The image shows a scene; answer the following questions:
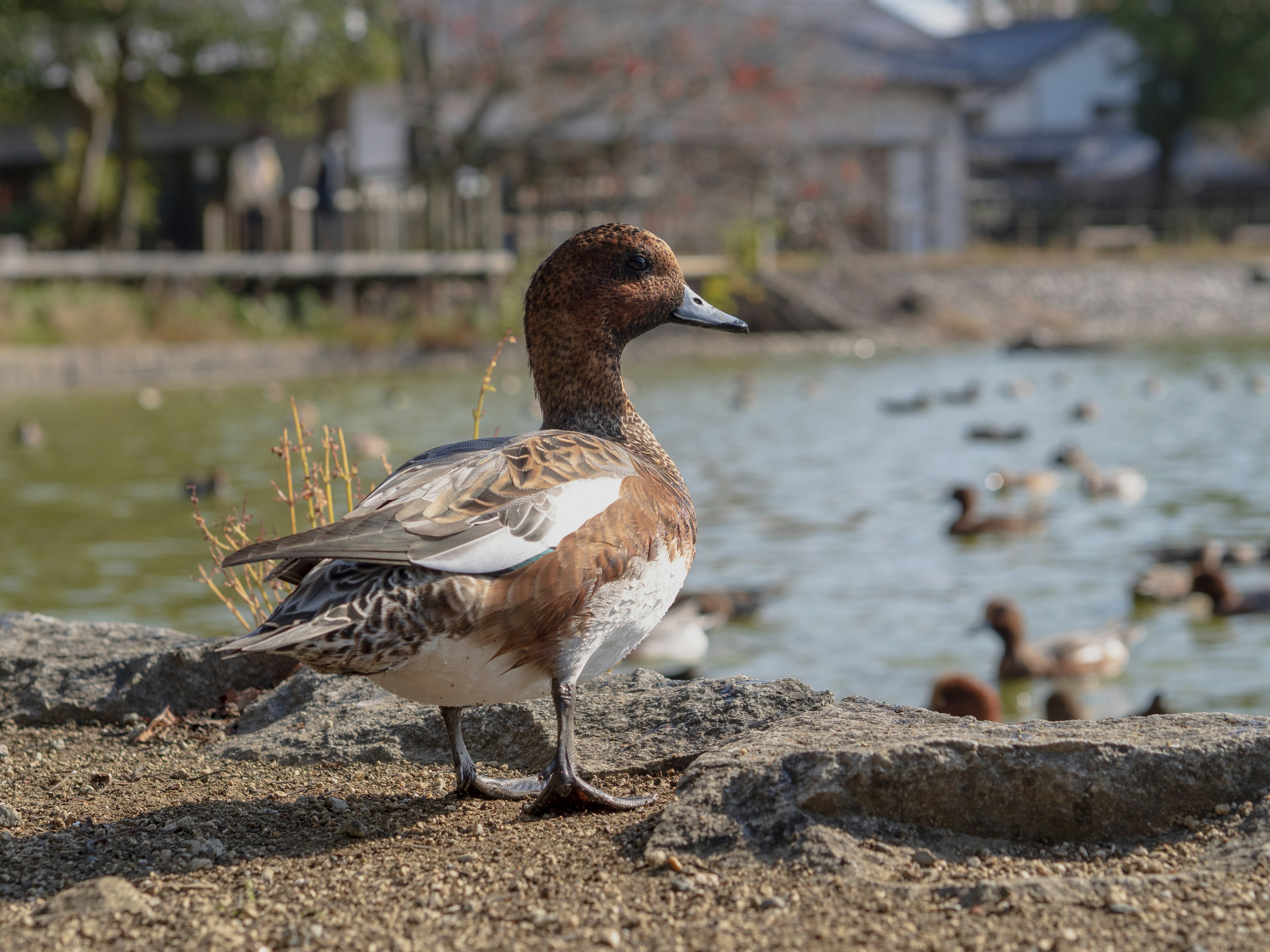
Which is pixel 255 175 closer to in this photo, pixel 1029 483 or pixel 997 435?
pixel 997 435

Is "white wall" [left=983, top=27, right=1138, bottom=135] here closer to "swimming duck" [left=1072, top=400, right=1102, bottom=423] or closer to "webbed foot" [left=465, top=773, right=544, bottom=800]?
"swimming duck" [left=1072, top=400, right=1102, bottom=423]

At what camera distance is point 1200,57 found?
47.7 m

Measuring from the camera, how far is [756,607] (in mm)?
9805

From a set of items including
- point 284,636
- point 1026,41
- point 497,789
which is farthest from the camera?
point 1026,41

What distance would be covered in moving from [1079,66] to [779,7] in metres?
29.2

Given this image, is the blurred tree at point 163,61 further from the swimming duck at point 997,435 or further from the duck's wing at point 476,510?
the duck's wing at point 476,510

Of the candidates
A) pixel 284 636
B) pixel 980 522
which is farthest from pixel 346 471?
pixel 980 522

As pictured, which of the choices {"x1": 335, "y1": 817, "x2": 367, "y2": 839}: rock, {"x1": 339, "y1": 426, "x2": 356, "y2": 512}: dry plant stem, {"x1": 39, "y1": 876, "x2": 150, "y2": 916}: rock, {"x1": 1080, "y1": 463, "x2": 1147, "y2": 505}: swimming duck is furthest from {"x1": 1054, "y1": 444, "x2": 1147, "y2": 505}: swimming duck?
{"x1": 39, "y1": 876, "x2": 150, "y2": 916}: rock

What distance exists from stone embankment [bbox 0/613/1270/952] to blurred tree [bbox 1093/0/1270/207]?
159 feet

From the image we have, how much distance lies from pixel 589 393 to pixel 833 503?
10.3 meters

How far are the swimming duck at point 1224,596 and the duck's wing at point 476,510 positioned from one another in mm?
7843

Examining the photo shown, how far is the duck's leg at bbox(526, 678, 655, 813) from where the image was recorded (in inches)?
132


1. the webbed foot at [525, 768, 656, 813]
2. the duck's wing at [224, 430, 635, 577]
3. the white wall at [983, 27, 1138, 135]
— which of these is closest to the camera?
the duck's wing at [224, 430, 635, 577]

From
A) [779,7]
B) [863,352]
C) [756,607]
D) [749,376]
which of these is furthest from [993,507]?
[779,7]
